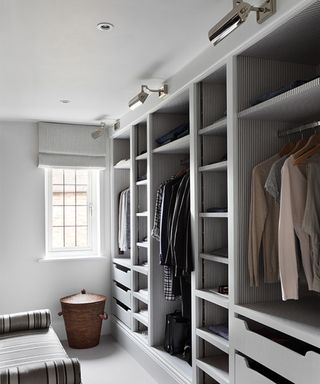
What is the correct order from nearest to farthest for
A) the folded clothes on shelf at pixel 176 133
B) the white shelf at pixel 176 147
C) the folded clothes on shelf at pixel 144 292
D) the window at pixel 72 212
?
the white shelf at pixel 176 147 < the folded clothes on shelf at pixel 176 133 < the folded clothes on shelf at pixel 144 292 < the window at pixel 72 212

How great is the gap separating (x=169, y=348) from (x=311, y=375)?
1.77 meters

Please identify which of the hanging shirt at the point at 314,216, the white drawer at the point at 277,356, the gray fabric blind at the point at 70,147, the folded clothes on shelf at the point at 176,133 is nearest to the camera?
the white drawer at the point at 277,356

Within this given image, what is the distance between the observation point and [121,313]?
4.43 metres

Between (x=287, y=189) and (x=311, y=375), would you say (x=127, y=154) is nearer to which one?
(x=287, y=189)

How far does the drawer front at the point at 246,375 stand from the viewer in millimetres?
1978

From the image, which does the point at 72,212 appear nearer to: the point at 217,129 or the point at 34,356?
the point at 34,356

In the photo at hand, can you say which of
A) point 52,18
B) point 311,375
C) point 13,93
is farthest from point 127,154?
point 311,375

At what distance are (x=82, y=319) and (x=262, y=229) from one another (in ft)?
8.76

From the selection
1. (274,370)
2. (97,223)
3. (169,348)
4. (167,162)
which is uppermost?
(167,162)

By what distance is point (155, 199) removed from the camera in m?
3.55

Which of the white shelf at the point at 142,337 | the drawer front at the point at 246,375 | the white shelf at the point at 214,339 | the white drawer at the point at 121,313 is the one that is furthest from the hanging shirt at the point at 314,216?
the white drawer at the point at 121,313

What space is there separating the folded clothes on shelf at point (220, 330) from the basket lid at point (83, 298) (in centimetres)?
189

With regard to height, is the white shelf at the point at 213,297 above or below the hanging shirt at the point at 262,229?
below

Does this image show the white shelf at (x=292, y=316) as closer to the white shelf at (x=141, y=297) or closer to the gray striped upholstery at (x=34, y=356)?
the gray striped upholstery at (x=34, y=356)
